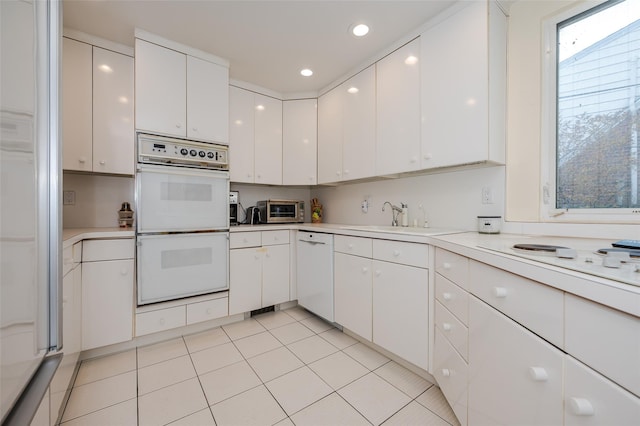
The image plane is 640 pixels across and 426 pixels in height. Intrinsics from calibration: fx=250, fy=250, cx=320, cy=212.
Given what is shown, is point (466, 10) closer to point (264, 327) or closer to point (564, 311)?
point (564, 311)

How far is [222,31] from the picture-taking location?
6.59ft

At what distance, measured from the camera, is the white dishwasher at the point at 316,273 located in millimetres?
2295

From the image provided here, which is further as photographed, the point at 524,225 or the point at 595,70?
the point at 524,225

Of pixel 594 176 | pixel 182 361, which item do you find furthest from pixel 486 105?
pixel 182 361

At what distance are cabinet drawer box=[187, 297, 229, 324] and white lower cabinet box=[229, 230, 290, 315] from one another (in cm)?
7

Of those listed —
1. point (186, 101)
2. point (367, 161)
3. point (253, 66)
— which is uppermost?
point (253, 66)

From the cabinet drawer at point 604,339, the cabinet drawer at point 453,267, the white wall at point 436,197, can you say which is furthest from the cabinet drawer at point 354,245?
the cabinet drawer at point 604,339

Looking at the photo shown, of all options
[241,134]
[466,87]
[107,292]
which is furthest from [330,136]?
[107,292]

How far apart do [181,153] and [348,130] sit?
1.59 m

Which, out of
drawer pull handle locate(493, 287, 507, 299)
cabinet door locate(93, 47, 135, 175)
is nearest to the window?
drawer pull handle locate(493, 287, 507, 299)

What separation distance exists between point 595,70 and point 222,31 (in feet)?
8.27

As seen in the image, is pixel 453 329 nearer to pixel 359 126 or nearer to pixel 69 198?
pixel 359 126

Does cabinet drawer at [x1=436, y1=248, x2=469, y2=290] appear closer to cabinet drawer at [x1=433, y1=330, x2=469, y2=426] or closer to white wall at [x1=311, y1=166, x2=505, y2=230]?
cabinet drawer at [x1=433, y1=330, x2=469, y2=426]

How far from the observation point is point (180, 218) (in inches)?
84.7
